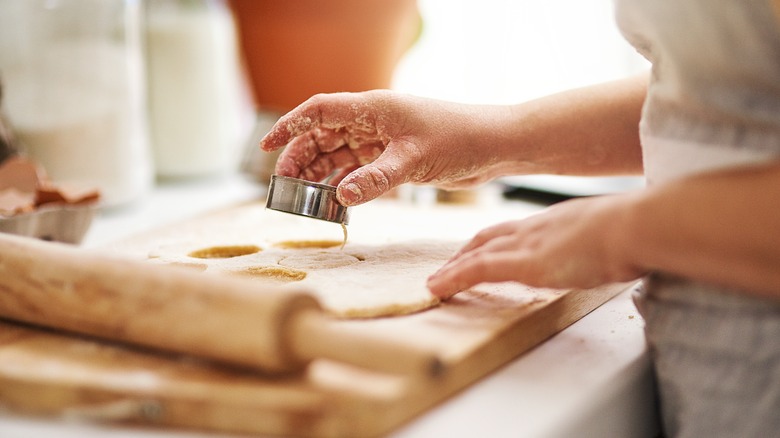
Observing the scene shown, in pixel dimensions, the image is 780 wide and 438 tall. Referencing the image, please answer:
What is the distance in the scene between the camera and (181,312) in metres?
0.65

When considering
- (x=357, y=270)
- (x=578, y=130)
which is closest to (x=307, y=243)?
(x=357, y=270)

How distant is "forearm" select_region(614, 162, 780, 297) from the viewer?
1.99 ft

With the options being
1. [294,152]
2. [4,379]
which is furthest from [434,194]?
[4,379]

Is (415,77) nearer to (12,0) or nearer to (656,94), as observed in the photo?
(12,0)

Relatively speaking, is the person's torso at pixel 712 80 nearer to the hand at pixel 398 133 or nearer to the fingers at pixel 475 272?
the fingers at pixel 475 272

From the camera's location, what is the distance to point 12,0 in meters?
1.37

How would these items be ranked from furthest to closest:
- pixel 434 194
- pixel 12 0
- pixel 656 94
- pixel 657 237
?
1. pixel 434 194
2. pixel 12 0
3. pixel 656 94
4. pixel 657 237

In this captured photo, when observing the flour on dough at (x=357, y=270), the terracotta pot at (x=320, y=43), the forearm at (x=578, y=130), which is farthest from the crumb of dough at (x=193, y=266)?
the terracotta pot at (x=320, y=43)

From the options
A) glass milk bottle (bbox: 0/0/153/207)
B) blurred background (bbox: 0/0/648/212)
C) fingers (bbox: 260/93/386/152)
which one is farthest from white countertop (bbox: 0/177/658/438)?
glass milk bottle (bbox: 0/0/153/207)

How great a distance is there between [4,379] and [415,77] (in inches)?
82.8

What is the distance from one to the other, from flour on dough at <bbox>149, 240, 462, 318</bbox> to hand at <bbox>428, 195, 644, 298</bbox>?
64mm

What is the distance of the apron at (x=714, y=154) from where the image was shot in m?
0.65

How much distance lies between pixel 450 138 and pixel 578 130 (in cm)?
19

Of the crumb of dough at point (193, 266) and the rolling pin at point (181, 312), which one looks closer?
the rolling pin at point (181, 312)
